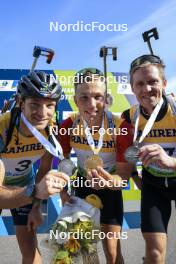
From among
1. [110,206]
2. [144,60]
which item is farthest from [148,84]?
[110,206]

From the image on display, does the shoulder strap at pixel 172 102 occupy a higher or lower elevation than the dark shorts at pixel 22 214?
higher

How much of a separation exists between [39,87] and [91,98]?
1.63 ft

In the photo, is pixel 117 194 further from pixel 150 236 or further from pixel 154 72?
pixel 154 72

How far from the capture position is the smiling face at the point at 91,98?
3.63 metres

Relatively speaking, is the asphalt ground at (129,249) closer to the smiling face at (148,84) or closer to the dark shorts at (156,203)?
the dark shorts at (156,203)

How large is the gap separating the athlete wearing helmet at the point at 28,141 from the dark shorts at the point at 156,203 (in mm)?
996

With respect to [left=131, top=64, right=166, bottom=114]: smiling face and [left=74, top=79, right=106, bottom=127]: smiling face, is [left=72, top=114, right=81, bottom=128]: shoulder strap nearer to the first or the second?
[left=74, top=79, right=106, bottom=127]: smiling face

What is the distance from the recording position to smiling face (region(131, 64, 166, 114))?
140 inches

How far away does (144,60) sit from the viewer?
3.67 meters

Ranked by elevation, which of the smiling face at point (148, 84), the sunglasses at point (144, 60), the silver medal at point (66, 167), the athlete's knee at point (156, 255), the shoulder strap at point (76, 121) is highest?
the sunglasses at point (144, 60)

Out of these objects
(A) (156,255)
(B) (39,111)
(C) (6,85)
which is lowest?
(A) (156,255)

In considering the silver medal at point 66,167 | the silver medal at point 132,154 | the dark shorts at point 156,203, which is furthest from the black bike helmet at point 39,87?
the dark shorts at point 156,203

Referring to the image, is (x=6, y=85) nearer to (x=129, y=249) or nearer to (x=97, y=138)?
(x=97, y=138)

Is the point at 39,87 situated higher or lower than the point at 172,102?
higher
